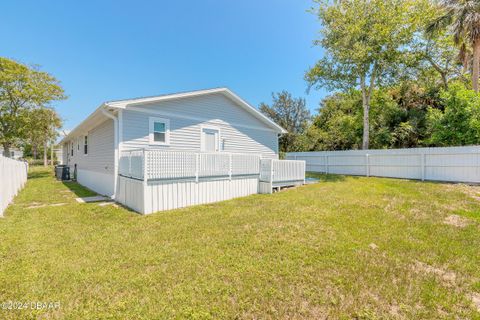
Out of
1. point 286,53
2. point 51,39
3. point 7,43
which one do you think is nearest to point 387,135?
point 286,53

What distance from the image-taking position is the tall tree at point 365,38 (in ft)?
47.0

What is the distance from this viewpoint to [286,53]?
18344 mm

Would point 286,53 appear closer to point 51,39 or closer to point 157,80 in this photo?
point 157,80

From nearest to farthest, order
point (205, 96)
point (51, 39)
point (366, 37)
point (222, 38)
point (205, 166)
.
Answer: point (205, 166) → point (205, 96) → point (51, 39) → point (366, 37) → point (222, 38)

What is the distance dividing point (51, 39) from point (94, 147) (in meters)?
7.87

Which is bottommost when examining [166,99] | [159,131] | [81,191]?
[81,191]

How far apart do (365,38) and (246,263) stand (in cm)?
1702

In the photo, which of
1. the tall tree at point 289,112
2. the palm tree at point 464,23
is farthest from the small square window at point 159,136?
the tall tree at point 289,112

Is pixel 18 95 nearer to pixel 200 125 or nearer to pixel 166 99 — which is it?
pixel 166 99

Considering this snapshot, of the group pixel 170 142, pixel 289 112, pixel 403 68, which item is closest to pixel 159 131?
pixel 170 142

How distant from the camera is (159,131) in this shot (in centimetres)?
922

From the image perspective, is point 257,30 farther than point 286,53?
No

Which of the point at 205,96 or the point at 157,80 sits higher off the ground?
the point at 157,80

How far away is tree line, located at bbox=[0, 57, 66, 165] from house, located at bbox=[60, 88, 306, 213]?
9.99m
